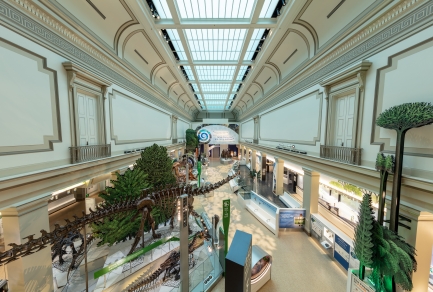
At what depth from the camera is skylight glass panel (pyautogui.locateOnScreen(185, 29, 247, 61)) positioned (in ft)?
23.6

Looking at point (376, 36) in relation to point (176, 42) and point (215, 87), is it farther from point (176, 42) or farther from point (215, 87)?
point (215, 87)

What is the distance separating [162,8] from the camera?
5809mm

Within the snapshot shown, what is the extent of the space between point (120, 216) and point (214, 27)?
7.24 meters

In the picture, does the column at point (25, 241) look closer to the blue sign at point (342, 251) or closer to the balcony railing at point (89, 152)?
the balcony railing at point (89, 152)

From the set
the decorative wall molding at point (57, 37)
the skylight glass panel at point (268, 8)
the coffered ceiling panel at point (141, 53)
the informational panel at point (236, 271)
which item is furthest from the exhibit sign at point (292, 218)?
the coffered ceiling panel at point (141, 53)

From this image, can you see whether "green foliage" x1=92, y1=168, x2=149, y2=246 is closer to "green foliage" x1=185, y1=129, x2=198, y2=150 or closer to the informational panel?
the informational panel

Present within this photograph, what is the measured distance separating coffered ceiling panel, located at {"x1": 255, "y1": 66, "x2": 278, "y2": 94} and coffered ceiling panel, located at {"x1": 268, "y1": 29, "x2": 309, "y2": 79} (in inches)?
40.1

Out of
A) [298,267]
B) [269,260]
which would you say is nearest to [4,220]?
[269,260]

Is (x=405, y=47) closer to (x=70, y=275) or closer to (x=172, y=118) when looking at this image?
(x=70, y=275)

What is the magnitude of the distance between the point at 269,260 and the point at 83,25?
27.2ft

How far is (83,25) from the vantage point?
4645 millimetres

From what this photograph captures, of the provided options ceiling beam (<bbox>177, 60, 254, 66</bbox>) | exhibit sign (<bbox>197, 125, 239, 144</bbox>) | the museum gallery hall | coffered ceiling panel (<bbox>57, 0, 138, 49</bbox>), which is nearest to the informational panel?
the museum gallery hall

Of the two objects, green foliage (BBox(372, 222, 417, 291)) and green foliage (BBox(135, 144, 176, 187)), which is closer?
green foliage (BBox(372, 222, 417, 291))

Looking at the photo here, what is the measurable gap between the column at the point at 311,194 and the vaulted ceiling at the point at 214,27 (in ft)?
14.9
